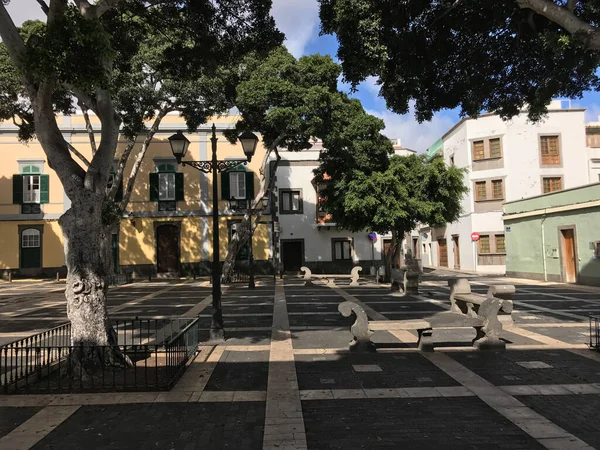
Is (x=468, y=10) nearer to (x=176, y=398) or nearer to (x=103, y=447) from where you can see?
(x=176, y=398)

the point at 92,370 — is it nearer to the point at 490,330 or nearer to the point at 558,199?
the point at 490,330

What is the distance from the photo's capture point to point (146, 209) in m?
26.8

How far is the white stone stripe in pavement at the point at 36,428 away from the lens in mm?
3842

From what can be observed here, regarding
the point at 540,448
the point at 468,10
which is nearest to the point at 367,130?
the point at 468,10

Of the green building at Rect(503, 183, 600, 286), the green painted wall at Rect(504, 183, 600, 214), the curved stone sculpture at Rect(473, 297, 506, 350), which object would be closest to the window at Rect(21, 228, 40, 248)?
the curved stone sculpture at Rect(473, 297, 506, 350)

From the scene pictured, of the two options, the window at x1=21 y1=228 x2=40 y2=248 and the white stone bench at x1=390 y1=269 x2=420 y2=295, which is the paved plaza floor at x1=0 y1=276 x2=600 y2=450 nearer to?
the white stone bench at x1=390 y1=269 x2=420 y2=295

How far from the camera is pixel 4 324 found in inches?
422

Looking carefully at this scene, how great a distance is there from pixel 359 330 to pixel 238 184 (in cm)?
2128

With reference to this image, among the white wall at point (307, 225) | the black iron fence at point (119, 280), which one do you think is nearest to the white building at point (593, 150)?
the white wall at point (307, 225)

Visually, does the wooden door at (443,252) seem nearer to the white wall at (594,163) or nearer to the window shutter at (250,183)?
the white wall at (594,163)

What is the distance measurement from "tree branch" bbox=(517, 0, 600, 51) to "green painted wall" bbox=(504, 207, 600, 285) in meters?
14.0

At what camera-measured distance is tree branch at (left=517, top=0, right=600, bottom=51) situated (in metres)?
5.26

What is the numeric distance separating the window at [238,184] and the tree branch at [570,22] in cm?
2245

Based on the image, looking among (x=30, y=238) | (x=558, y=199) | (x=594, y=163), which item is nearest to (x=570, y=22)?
(x=558, y=199)
